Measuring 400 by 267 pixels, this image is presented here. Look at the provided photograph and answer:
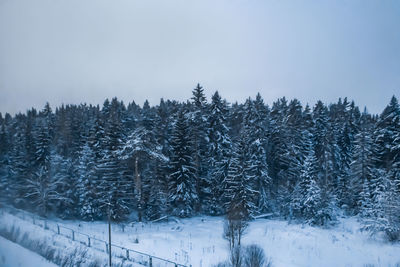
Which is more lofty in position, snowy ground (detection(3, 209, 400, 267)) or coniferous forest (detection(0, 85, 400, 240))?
coniferous forest (detection(0, 85, 400, 240))

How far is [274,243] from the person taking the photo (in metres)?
21.1

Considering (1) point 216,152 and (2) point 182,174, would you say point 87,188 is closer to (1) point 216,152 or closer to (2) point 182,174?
(2) point 182,174

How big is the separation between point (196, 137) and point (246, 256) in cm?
2159

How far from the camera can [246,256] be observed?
13.4m

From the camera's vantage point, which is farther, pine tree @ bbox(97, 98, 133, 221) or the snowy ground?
pine tree @ bbox(97, 98, 133, 221)

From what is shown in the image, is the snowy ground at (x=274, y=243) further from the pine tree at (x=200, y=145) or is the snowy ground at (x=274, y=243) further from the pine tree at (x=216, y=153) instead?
the pine tree at (x=200, y=145)

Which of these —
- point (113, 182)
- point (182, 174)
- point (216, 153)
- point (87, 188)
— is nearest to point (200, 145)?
point (216, 153)

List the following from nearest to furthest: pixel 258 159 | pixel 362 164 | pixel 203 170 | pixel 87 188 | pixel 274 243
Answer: pixel 274 243 → pixel 87 188 → pixel 362 164 → pixel 258 159 → pixel 203 170

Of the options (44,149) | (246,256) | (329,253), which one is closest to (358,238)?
(329,253)

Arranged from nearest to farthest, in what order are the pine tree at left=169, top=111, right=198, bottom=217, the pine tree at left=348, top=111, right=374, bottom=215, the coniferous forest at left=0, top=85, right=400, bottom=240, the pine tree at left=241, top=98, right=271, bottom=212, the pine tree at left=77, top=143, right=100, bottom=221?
the coniferous forest at left=0, top=85, right=400, bottom=240, the pine tree at left=169, top=111, right=198, bottom=217, the pine tree at left=77, top=143, right=100, bottom=221, the pine tree at left=348, top=111, right=374, bottom=215, the pine tree at left=241, top=98, right=271, bottom=212

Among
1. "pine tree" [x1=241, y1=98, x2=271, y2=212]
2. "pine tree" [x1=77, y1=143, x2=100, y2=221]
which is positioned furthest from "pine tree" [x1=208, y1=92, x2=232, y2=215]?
"pine tree" [x1=77, y1=143, x2=100, y2=221]

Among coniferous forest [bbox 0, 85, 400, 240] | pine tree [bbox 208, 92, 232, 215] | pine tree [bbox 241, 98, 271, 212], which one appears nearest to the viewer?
coniferous forest [bbox 0, 85, 400, 240]

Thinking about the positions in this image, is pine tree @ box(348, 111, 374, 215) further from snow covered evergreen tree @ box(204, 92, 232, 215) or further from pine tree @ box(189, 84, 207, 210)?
pine tree @ box(189, 84, 207, 210)

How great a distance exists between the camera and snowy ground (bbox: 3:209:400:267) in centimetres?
1786
